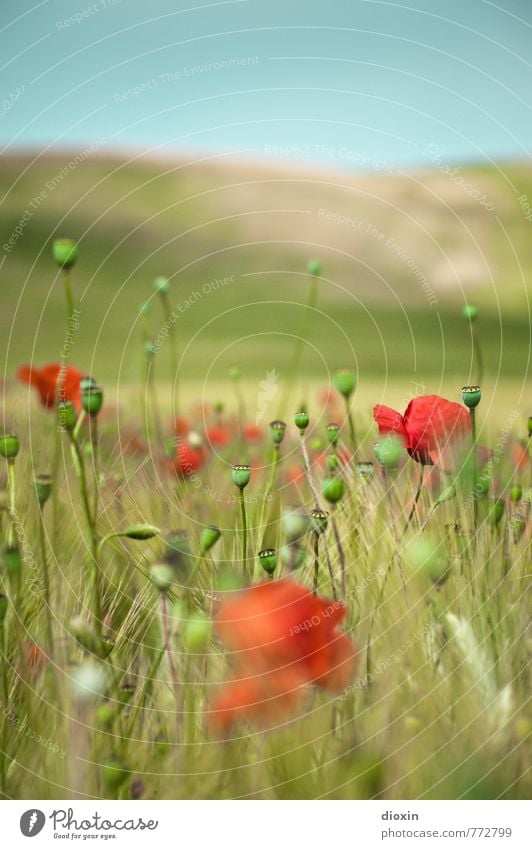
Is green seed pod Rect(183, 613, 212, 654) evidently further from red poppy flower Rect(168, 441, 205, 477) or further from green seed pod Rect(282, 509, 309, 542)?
red poppy flower Rect(168, 441, 205, 477)

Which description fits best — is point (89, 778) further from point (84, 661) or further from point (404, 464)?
Answer: point (404, 464)

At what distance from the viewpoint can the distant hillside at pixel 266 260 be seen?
1.15 metres

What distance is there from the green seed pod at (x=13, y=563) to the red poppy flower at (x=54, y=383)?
210 millimetres

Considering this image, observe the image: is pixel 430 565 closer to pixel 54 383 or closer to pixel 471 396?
pixel 471 396

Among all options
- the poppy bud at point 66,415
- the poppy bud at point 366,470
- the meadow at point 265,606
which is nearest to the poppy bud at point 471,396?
the meadow at point 265,606

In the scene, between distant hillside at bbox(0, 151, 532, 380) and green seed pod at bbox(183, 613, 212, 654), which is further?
distant hillside at bbox(0, 151, 532, 380)

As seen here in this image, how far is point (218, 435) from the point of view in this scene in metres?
1.15
